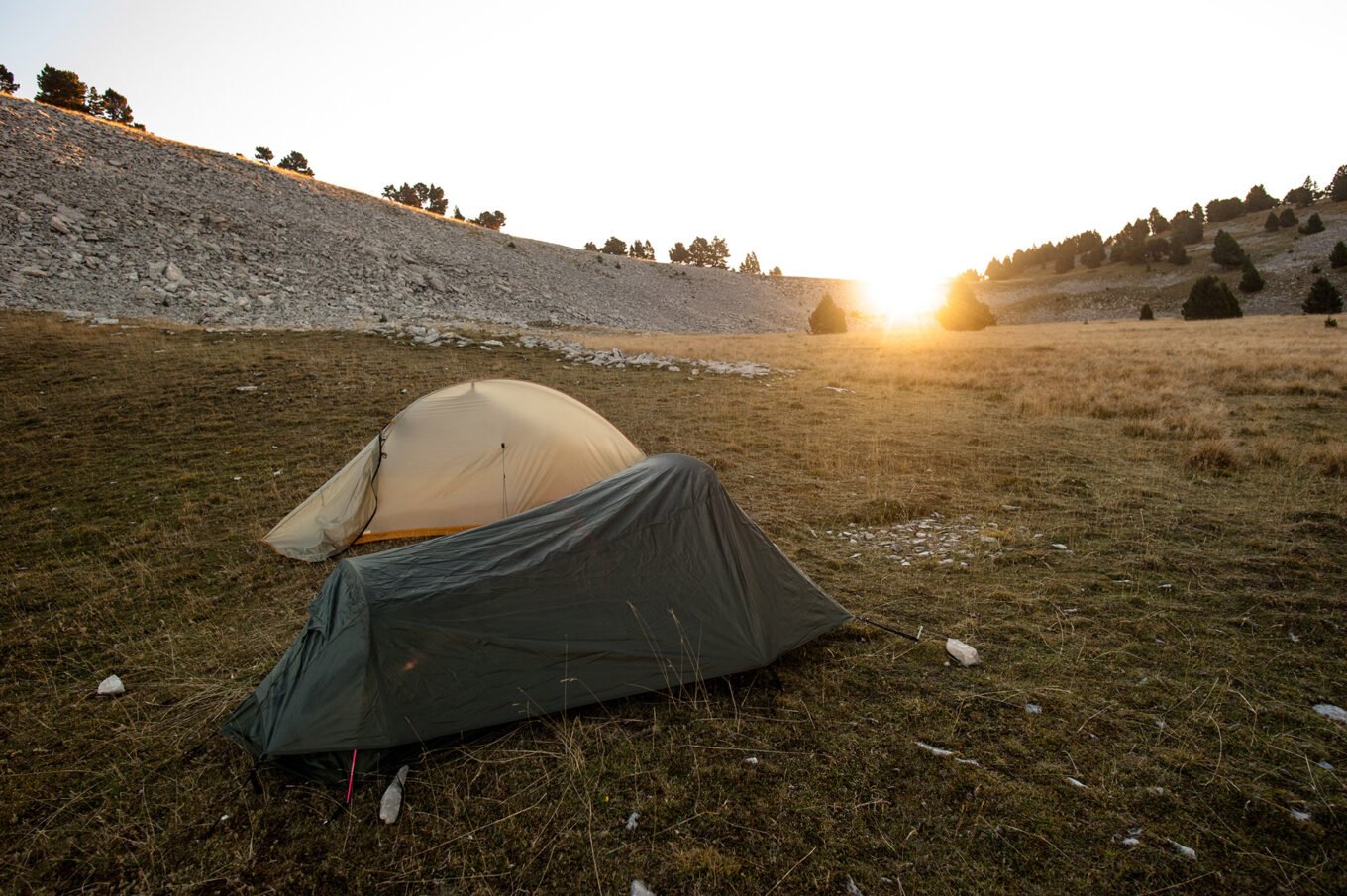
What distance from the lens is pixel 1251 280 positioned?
49.7m

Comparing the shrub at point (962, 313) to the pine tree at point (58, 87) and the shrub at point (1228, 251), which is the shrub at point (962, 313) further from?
the pine tree at point (58, 87)

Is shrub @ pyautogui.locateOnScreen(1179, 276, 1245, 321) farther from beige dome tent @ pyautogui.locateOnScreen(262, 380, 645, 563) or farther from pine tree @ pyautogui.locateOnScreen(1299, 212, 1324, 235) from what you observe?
beige dome tent @ pyautogui.locateOnScreen(262, 380, 645, 563)

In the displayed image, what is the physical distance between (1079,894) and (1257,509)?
772 centimetres

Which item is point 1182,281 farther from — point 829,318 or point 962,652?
point 962,652

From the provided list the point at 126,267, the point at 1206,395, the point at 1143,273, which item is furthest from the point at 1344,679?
the point at 1143,273

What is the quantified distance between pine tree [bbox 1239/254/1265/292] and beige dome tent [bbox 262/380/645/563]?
66254 mm

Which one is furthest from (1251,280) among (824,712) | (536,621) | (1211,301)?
(536,621)

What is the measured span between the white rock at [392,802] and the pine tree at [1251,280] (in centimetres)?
6988

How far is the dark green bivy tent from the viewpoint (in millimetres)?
3652

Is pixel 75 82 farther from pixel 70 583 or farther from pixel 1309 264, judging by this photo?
pixel 1309 264

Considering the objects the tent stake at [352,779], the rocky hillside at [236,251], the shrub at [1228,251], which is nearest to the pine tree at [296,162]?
the rocky hillside at [236,251]

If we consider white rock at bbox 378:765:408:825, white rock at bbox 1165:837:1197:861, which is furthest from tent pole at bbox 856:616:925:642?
white rock at bbox 378:765:408:825

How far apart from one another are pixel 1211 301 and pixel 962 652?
49.3 meters

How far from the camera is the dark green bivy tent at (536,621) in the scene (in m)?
3.65
